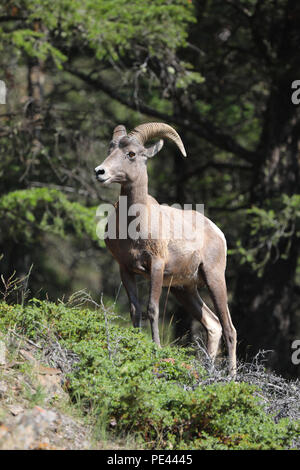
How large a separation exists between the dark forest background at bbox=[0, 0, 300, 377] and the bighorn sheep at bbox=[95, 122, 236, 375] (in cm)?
380

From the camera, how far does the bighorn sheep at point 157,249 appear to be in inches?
255

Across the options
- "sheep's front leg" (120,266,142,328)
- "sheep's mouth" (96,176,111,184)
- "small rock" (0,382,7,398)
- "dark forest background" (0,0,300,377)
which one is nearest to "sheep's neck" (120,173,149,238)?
"sheep's mouth" (96,176,111,184)

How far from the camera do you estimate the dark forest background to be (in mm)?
10930

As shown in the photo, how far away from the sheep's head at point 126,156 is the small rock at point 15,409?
7.60 ft

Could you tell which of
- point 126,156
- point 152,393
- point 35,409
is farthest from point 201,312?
point 35,409

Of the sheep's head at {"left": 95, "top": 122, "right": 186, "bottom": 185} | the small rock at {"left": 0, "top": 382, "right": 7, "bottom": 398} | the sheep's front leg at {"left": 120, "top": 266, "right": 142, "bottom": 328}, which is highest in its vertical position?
the sheep's head at {"left": 95, "top": 122, "right": 186, "bottom": 185}

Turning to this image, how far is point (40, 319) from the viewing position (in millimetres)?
6125

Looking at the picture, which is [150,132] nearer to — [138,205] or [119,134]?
[119,134]

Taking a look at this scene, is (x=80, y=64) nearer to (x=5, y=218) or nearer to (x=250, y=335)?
(x=5, y=218)

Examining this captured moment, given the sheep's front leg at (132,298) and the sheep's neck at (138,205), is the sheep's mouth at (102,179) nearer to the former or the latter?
the sheep's neck at (138,205)

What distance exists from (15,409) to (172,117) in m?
9.29

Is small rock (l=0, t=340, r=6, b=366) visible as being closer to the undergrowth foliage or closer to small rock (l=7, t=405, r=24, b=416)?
the undergrowth foliage

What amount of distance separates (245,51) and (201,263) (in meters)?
7.32
